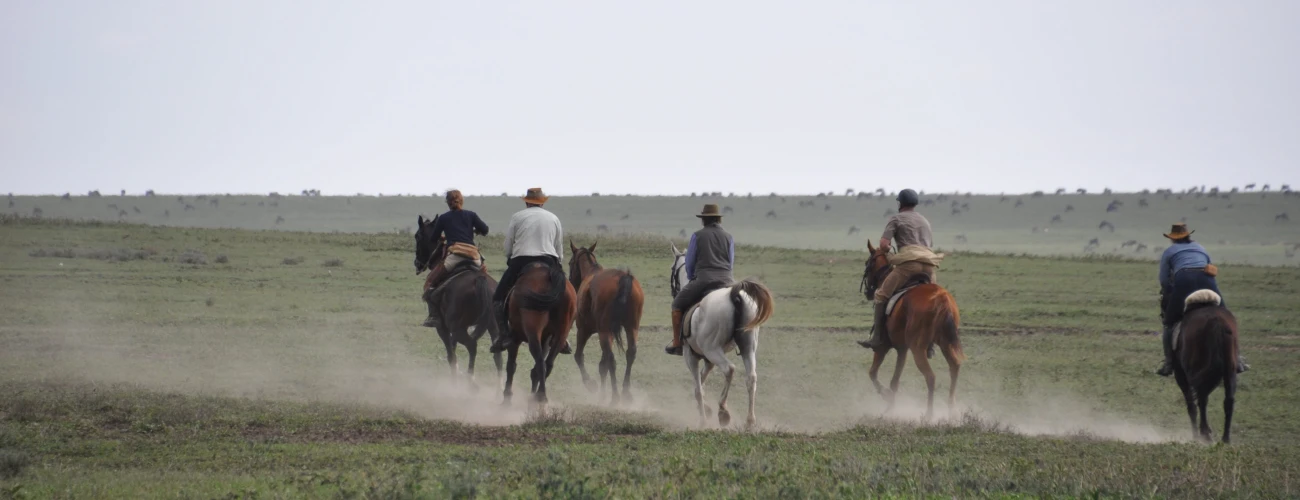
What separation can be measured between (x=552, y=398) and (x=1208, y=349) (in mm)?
7301

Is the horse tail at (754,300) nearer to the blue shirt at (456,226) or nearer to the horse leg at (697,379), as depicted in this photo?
the horse leg at (697,379)

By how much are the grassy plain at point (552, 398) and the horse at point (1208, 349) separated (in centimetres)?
72

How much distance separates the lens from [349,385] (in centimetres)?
1562

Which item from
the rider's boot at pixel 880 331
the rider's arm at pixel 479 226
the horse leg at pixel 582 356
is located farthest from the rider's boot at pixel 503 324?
the rider's boot at pixel 880 331

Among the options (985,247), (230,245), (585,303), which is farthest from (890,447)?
(985,247)

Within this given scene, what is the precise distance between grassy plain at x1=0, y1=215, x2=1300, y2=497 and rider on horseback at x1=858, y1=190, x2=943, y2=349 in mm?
1349

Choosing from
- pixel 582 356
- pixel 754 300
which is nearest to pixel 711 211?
pixel 754 300

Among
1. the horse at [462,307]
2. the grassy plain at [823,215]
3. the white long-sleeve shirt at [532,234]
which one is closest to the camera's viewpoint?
the white long-sleeve shirt at [532,234]

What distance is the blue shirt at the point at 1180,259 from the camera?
12703 millimetres

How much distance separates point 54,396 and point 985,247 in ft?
158

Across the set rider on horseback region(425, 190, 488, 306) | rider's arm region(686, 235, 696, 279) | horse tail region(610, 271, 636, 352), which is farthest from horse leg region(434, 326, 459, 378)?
rider's arm region(686, 235, 696, 279)

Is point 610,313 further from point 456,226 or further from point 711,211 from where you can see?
point 711,211

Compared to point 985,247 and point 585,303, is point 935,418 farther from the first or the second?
point 985,247

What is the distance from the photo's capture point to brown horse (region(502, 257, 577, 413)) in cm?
1324
